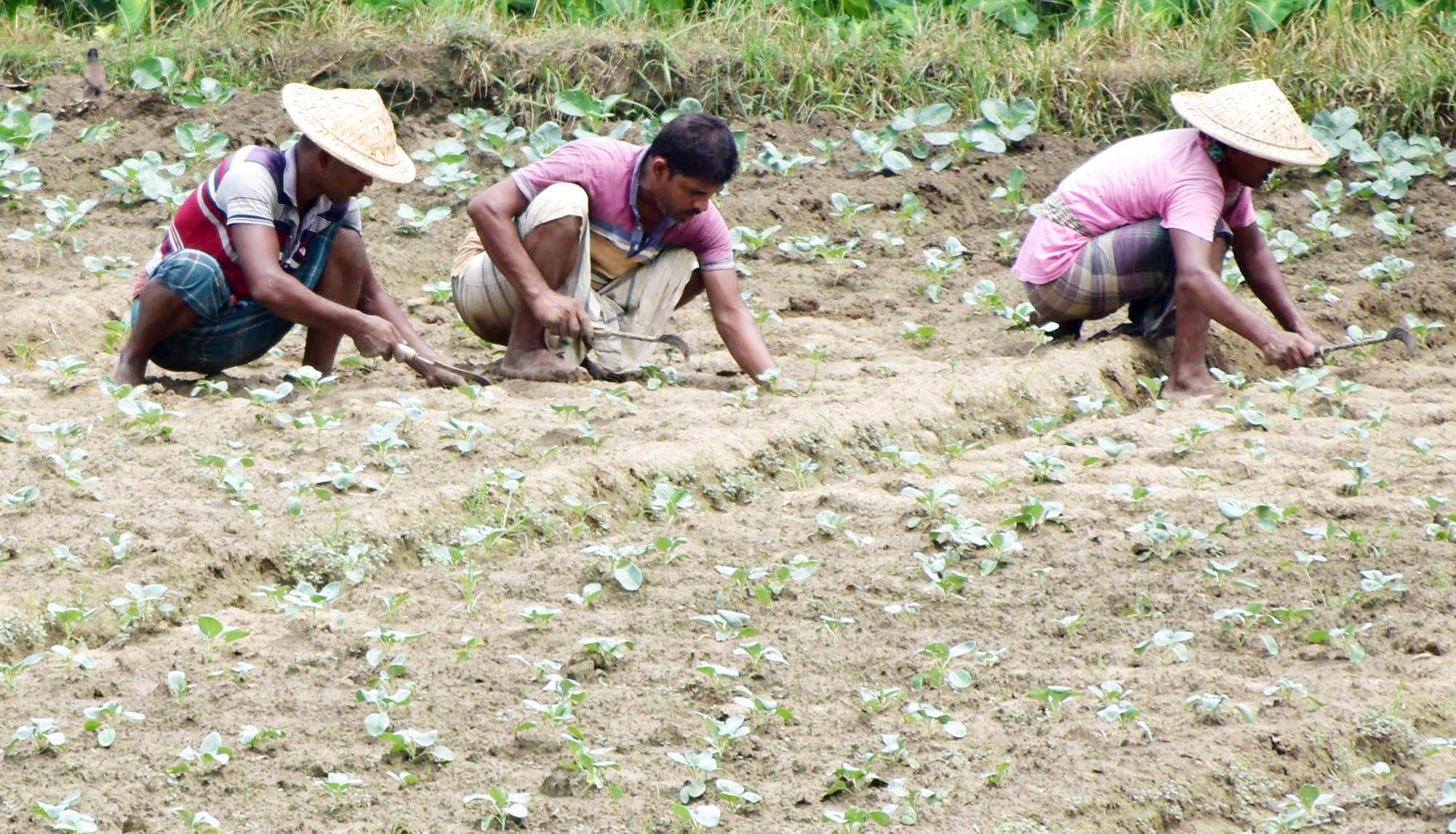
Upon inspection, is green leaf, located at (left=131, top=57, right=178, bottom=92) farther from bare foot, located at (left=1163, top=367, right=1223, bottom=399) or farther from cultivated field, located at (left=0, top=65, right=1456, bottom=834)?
bare foot, located at (left=1163, top=367, right=1223, bottom=399)

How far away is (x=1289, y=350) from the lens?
4.88 meters

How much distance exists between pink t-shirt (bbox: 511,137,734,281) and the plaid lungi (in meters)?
1.16

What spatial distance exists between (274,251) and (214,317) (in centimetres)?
34

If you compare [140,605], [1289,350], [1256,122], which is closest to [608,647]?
[140,605]

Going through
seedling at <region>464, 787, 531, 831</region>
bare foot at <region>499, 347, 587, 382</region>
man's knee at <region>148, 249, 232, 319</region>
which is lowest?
bare foot at <region>499, 347, 587, 382</region>

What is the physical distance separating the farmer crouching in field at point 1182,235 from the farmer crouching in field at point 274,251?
2.07m

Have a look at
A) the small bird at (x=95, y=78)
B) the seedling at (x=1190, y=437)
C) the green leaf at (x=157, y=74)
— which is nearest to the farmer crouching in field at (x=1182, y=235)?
the seedling at (x=1190, y=437)

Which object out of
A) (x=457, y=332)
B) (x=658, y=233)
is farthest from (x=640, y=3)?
(x=658, y=233)

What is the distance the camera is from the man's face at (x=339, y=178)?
15.0 feet

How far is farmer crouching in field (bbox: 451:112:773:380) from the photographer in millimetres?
4824

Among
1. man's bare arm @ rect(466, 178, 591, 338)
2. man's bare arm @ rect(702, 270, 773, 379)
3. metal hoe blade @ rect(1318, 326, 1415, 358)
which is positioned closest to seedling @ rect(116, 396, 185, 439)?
man's bare arm @ rect(466, 178, 591, 338)

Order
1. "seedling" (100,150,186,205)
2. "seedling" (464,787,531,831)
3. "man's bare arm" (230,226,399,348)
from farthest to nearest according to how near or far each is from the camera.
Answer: "seedling" (100,150,186,205)
"man's bare arm" (230,226,399,348)
"seedling" (464,787,531,831)

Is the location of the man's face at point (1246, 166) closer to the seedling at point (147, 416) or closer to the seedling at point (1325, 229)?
the seedling at point (1325, 229)

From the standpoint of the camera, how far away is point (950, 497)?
157 inches
